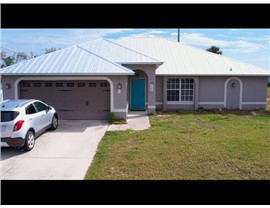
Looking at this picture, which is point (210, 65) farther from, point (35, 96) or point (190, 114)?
point (35, 96)

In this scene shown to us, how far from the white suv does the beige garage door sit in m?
3.84

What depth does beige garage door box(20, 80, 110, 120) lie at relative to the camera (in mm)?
13297

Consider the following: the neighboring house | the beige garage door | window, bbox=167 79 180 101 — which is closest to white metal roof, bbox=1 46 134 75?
the neighboring house

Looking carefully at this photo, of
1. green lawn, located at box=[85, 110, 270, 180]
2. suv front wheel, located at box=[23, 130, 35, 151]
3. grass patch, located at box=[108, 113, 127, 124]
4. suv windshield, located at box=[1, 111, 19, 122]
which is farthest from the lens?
grass patch, located at box=[108, 113, 127, 124]

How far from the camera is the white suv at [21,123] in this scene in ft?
25.2

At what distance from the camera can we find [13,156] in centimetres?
780

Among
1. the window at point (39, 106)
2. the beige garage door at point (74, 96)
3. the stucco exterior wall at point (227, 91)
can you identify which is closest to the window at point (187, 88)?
the stucco exterior wall at point (227, 91)

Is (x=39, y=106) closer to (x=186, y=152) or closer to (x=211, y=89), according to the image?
(x=186, y=152)

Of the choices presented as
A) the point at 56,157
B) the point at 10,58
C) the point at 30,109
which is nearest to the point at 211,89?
the point at 30,109

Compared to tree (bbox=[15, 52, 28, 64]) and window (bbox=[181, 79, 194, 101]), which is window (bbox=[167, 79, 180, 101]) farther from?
tree (bbox=[15, 52, 28, 64])

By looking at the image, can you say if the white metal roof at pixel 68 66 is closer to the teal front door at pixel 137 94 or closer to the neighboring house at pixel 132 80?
the neighboring house at pixel 132 80

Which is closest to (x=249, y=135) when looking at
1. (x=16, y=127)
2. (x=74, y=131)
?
(x=74, y=131)

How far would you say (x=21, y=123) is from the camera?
311 inches

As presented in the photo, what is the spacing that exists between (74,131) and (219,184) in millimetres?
7170
